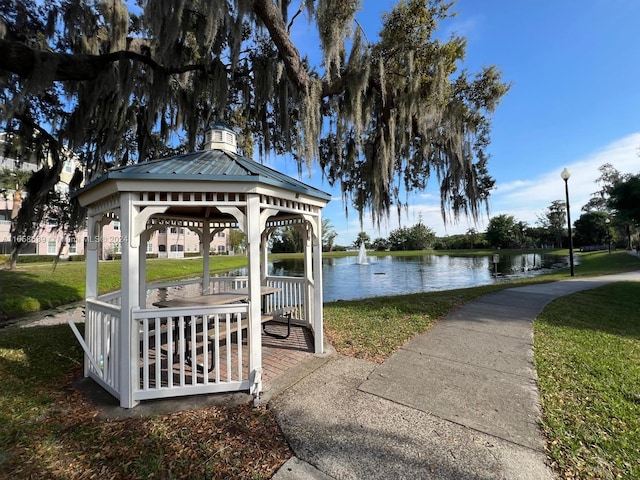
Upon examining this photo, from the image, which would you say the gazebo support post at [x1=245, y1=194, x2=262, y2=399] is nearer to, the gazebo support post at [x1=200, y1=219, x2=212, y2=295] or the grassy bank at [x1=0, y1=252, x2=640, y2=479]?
the grassy bank at [x1=0, y1=252, x2=640, y2=479]

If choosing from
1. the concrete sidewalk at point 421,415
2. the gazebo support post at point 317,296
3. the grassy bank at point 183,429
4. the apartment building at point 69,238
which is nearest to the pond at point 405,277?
the gazebo support post at point 317,296

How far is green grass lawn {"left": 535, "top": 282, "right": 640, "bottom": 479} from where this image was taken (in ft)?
7.17

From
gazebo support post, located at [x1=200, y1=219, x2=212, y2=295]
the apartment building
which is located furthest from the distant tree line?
gazebo support post, located at [x1=200, y1=219, x2=212, y2=295]

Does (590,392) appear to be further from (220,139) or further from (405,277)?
(405,277)

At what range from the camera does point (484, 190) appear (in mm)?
8562

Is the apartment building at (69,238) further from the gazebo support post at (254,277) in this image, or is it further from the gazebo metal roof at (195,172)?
the gazebo support post at (254,277)

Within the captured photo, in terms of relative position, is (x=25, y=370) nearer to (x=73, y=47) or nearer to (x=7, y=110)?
(x=7, y=110)

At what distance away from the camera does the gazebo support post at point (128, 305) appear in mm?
2979

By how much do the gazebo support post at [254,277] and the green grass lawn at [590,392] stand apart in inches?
110

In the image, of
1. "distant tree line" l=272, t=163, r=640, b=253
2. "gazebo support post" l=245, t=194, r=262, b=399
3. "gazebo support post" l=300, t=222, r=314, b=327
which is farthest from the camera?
"distant tree line" l=272, t=163, r=640, b=253

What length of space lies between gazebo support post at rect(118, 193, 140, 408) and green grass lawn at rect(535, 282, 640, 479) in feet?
12.7

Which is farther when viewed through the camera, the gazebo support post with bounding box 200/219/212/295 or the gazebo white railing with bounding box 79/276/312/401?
the gazebo support post with bounding box 200/219/212/295

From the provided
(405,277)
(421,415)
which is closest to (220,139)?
(421,415)

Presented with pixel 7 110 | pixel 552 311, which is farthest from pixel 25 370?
pixel 552 311
